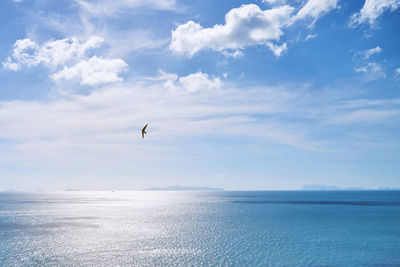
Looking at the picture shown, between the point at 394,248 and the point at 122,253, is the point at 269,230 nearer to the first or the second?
the point at 394,248

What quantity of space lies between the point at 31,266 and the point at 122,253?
13.4 meters

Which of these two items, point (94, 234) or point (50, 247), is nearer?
point (50, 247)

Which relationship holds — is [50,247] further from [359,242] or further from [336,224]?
[336,224]

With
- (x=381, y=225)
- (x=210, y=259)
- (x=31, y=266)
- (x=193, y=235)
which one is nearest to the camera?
(x=31, y=266)

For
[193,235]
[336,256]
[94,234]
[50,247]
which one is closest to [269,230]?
[193,235]

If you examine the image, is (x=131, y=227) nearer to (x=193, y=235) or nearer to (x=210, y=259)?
(x=193, y=235)

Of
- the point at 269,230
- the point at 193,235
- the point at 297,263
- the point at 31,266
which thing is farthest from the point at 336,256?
the point at 31,266

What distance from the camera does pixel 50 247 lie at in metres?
52.6

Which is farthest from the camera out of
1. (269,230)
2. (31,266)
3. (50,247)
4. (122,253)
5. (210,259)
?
(269,230)

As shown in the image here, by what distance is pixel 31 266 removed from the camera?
41344 mm

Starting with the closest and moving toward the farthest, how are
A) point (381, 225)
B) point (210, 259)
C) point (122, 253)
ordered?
point (210, 259) → point (122, 253) → point (381, 225)

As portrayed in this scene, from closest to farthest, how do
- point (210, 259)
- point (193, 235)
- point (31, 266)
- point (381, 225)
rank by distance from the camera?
point (31, 266) < point (210, 259) < point (193, 235) < point (381, 225)

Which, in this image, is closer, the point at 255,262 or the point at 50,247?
the point at 255,262

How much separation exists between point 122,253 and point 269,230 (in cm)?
3655
